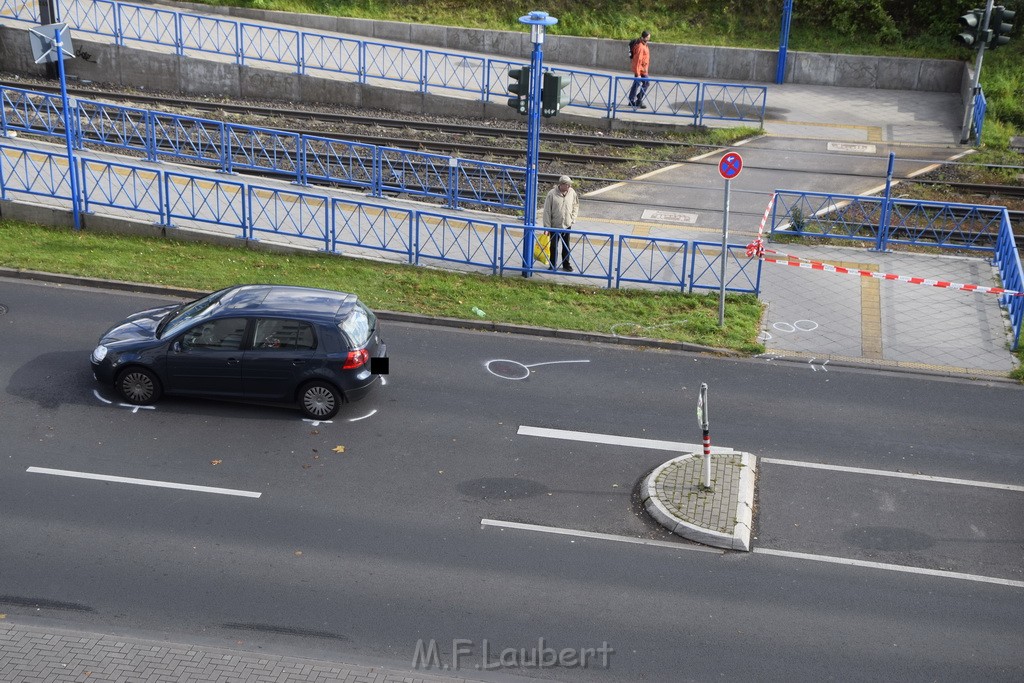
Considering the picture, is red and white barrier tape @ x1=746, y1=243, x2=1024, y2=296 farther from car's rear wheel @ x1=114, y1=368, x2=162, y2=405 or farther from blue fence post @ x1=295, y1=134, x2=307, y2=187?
car's rear wheel @ x1=114, y1=368, x2=162, y2=405

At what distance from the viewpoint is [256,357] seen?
12758mm

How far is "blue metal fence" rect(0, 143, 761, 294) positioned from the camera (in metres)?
18.0

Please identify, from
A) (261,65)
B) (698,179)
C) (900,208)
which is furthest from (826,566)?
(261,65)

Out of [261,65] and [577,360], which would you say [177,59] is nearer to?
[261,65]

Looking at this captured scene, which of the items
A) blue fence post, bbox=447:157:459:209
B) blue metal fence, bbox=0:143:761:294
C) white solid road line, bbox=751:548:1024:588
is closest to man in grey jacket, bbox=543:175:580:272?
blue metal fence, bbox=0:143:761:294

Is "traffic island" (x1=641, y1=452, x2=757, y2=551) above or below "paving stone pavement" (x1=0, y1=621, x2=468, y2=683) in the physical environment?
above

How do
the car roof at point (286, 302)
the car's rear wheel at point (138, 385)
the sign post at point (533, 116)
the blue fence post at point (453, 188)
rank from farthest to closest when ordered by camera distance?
the blue fence post at point (453, 188) < the sign post at point (533, 116) < the car's rear wheel at point (138, 385) < the car roof at point (286, 302)

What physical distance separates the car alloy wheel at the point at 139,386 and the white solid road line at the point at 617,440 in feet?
14.6

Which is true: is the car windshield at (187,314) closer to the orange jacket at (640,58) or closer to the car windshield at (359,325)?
the car windshield at (359,325)

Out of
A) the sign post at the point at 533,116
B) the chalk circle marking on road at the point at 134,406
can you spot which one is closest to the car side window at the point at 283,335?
the chalk circle marking on road at the point at 134,406

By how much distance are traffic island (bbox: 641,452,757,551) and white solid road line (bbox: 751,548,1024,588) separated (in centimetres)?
35

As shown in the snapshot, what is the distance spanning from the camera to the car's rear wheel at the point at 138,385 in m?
13.0

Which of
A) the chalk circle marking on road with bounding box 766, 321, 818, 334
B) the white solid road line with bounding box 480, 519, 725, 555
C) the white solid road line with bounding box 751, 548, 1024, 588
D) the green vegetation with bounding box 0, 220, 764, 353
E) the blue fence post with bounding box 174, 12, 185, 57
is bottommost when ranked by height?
the white solid road line with bounding box 751, 548, 1024, 588

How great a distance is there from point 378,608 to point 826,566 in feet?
14.3
